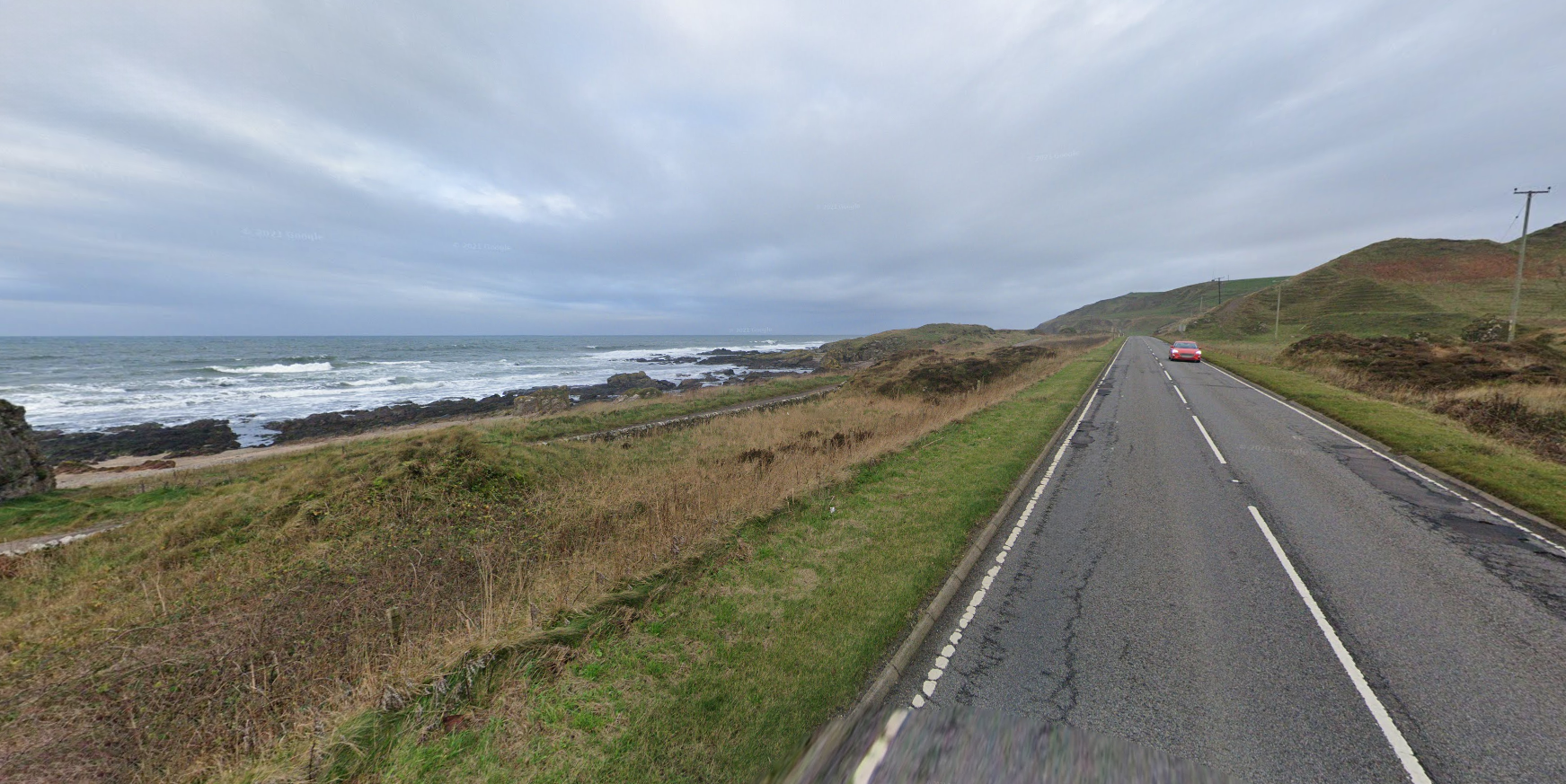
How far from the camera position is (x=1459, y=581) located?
5301 mm

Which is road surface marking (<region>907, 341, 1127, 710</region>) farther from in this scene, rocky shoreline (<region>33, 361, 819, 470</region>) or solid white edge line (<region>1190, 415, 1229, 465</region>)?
rocky shoreline (<region>33, 361, 819, 470</region>)

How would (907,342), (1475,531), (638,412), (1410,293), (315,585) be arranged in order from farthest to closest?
(907,342) < (1410,293) < (638,412) < (1475,531) < (315,585)

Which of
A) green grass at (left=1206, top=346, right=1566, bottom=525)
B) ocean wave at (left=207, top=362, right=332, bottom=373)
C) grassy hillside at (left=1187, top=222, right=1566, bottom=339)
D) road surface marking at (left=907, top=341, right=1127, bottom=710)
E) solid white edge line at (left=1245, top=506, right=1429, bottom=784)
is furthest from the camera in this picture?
ocean wave at (left=207, top=362, right=332, bottom=373)

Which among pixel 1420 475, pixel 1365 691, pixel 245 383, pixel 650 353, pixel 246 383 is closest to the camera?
pixel 1365 691

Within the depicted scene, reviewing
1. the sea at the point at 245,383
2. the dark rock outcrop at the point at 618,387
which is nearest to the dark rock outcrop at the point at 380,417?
the sea at the point at 245,383

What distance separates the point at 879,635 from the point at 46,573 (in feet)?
39.8

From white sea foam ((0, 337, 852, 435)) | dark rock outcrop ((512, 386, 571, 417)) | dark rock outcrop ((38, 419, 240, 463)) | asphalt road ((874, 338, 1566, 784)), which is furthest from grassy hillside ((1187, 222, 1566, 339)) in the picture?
dark rock outcrop ((38, 419, 240, 463))

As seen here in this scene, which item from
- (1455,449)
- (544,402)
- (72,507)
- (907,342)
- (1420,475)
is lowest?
(72,507)

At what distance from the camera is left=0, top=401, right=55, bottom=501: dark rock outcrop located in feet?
37.7

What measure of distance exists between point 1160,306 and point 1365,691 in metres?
191

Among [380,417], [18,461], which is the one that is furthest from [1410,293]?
[18,461]

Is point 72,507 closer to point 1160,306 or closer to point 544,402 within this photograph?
point 544,402

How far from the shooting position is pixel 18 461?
38.6 ft

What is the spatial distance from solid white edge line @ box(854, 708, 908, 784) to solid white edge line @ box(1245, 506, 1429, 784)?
3.15 m
